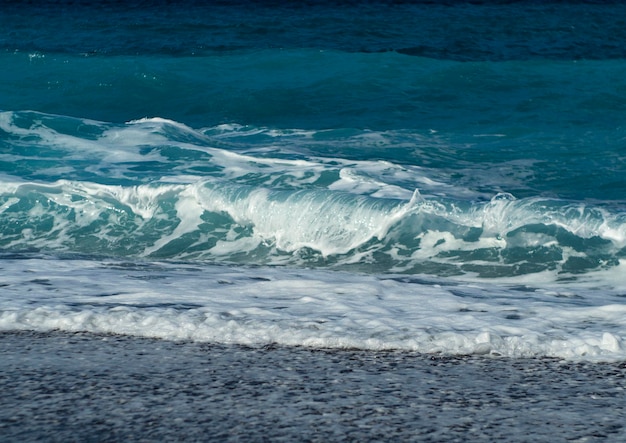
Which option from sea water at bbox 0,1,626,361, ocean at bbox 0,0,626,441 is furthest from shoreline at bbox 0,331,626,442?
sea water at bbox 0,1,626,361

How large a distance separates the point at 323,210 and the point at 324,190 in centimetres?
40

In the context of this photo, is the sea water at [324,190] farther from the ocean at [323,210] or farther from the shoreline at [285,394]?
the shoreline at [285,394]

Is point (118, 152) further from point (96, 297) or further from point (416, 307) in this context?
point (416, 307)

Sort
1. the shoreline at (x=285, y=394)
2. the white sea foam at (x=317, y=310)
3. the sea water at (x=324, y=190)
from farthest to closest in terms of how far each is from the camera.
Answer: the sea water at (x=324, y=190), the white sea foam at (x=317, y=310), the shoreline at (x=285, y=394)

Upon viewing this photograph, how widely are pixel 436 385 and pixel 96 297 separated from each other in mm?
1682

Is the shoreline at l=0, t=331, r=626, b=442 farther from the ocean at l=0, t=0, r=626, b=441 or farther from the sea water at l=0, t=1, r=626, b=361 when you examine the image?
the sea water at l=0, t=1, r=626, b=361

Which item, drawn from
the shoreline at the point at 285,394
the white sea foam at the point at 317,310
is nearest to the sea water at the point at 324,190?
the white sea foam at the point at 317,310

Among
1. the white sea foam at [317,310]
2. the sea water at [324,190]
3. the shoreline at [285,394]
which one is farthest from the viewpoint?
the sea water at [324,190]

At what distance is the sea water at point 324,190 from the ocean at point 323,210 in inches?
0.9

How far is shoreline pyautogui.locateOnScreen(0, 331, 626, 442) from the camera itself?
8.85 ft

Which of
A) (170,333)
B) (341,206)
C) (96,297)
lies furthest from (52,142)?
(170,333)

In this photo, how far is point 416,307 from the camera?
4000 millimetres

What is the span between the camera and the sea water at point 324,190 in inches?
150

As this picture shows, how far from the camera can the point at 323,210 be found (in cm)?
587
